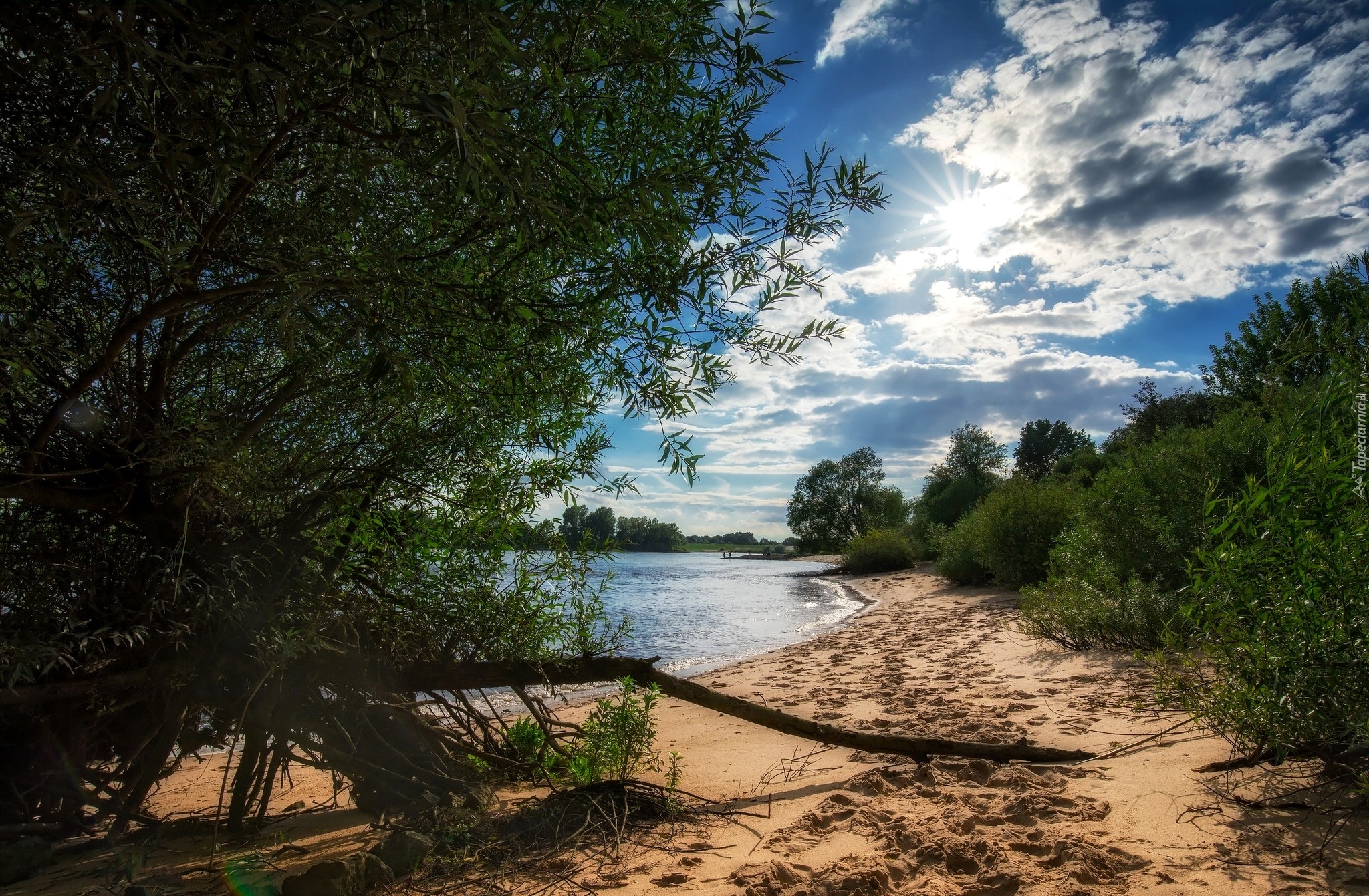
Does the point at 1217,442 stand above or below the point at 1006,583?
above

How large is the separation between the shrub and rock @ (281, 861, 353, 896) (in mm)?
45717

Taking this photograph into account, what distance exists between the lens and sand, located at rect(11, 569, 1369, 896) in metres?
3.19

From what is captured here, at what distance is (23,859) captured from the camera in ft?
12.6

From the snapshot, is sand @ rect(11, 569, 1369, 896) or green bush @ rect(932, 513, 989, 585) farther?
green bush @ rect(932, 513, 989, 585)

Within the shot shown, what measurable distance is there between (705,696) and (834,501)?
77608 mm

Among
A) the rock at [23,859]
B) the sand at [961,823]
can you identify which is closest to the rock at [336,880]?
the sand at [961,823]

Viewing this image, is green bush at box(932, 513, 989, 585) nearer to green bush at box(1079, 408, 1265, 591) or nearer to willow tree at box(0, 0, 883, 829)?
green bush at box(1079, 408, 1265, 591)

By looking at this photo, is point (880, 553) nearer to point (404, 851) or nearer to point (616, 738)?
point (616, 738)

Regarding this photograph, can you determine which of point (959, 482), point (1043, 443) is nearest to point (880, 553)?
point (959, 482)

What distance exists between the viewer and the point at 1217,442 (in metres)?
9.70

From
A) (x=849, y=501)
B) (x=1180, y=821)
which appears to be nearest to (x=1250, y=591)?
(x=1180, y=821)

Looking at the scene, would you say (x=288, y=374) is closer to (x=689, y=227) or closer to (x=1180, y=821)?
(x=689, y=227)

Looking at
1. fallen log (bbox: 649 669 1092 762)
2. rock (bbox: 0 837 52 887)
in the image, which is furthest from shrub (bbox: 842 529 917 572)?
rock (bbox: 0 837 52 887)

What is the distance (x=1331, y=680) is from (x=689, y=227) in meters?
3.73
